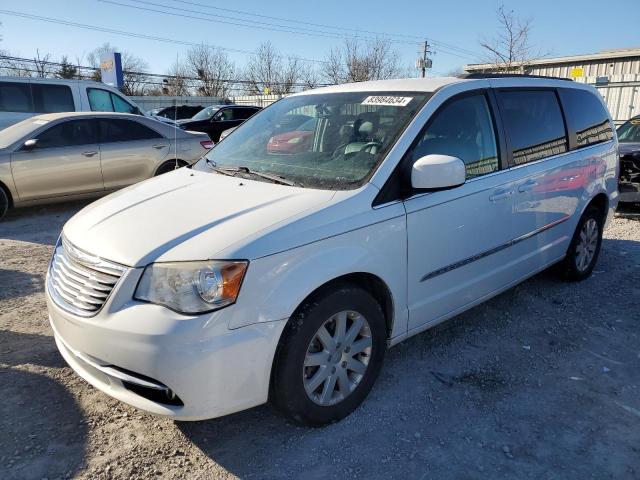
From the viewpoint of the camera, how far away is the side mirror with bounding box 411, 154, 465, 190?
2.78m

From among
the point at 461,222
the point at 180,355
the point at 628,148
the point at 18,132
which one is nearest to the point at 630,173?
the point at 628,148

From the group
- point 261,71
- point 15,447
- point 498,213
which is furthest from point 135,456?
point 261,71

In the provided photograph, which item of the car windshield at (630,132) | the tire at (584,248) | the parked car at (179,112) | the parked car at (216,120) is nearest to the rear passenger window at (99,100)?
the parked car at (216,120)

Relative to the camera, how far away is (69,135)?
7496mm

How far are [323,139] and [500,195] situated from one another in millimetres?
1276

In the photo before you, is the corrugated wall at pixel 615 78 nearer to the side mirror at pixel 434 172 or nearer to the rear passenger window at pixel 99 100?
the rear passenger window at pixel 99 100

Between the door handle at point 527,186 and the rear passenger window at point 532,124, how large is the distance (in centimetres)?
16

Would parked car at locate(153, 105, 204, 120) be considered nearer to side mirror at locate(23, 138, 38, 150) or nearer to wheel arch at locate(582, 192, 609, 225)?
side mirror at locate(23, 138, 38, 150)

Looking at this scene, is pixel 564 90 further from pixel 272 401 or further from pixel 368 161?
pixel 272 401

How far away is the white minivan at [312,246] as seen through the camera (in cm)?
224

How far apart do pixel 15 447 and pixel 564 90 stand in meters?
4.78

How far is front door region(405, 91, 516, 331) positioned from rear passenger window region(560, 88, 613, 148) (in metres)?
1.32

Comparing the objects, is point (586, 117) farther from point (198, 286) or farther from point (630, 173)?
point (198, 286)

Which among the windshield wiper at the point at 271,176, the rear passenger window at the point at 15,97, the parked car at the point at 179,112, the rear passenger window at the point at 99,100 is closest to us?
the windshield wiper at the point at 271,176
